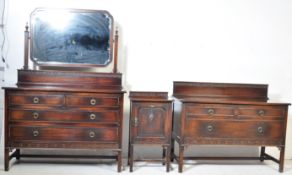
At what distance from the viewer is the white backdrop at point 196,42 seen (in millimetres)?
3594

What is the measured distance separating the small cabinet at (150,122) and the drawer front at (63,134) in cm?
20

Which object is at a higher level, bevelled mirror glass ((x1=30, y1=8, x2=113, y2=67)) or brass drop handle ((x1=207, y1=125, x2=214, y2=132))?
bevelled mirror glass ((x1=30, y1=8, x2=113, y2=67))

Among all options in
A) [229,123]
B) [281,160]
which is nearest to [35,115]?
[229,123]

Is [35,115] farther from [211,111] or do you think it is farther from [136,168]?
[211,111]

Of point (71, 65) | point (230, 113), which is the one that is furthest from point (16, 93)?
point (230, 113)

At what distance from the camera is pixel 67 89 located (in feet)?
10.0

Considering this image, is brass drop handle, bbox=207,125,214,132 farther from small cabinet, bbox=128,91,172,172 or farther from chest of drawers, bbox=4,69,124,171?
chest of drawers, bbox=4,69,124,171

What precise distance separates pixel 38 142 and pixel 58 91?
499 mm

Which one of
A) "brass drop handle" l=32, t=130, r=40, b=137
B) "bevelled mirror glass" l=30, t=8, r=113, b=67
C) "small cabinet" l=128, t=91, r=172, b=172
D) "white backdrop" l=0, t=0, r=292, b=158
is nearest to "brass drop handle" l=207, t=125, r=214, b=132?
"small cabinet" l=128, t=91, r=172, b=172

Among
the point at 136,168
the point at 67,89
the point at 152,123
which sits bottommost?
the point at 136,168

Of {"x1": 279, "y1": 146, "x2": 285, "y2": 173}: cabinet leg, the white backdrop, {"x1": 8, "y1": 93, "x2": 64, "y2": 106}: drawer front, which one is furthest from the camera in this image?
the white backdrop

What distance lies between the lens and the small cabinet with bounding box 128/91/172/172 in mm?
3166

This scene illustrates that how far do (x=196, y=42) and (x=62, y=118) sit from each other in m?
1.65

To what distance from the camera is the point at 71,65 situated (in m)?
3.41
